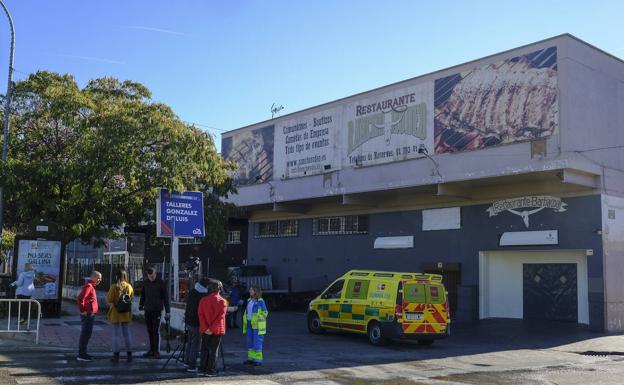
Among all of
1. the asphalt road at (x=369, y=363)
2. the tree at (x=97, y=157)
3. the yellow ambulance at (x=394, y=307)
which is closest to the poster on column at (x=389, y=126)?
the tree at (x=97, y=157)

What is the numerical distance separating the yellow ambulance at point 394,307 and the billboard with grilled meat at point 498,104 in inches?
321

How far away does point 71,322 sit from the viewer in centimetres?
1809

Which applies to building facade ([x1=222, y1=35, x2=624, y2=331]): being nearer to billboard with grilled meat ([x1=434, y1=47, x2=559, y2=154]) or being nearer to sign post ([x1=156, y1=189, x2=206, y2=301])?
billboard with grilled meat ([x1=434, y1=47, x2=559, y2=154])

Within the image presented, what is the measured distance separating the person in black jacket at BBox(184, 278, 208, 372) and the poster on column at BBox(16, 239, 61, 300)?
8977mm

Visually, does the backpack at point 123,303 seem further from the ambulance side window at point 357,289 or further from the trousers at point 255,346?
the ambulance side window at point 357,289

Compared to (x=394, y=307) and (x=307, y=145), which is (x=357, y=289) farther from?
(x=307, y=145)

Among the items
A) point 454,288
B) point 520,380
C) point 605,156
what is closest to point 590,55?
point 605,156

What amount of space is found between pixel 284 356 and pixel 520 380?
5.05m

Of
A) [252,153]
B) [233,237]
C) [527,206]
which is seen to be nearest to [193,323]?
[527,206]

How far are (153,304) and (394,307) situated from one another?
6517mm

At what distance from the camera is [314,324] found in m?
19.1

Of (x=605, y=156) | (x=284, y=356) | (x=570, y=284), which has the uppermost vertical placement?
(x=605, y=156)

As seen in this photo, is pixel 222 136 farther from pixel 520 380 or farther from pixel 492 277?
pixel 520 380

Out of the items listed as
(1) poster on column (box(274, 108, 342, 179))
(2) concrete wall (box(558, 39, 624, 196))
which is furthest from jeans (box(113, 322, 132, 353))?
(1) poster on column (box(274, 108, 342, 179))
